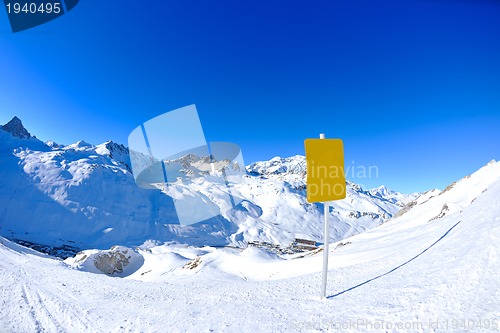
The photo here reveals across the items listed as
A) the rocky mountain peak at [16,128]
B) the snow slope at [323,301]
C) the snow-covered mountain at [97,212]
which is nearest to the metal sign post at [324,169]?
the snow slope at [323,301]

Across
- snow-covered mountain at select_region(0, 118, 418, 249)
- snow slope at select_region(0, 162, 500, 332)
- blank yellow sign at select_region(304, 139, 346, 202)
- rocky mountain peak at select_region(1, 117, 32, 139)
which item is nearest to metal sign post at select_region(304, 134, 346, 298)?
blank yellow sign at select_region(304, 139, 346, 202)

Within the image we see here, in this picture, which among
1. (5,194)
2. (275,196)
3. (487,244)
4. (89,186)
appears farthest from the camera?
(275,196)

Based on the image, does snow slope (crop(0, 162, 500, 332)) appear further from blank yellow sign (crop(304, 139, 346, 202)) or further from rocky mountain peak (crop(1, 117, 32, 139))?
rocky mountain peak (crop(1, 117, 32, 139))

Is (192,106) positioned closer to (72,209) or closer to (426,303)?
(426,303)

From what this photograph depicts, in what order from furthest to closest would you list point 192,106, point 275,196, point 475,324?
point 275,196, point 192,106, point 475,324

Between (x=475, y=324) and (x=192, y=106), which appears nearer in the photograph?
(x=475, y=324)

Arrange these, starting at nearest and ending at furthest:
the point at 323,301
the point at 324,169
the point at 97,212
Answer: the point at 324,169 < the point at 323,301 < the point at 97,212

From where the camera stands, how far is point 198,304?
427 centimetres

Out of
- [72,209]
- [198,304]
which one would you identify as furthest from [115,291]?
[72,209]

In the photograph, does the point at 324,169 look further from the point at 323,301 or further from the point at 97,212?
the point at 97,212

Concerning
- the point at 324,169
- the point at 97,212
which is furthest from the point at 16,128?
the point at 324,169

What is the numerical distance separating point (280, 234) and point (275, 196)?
68115mm

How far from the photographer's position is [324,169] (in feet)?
12.3

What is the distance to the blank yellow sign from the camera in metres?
3.66
